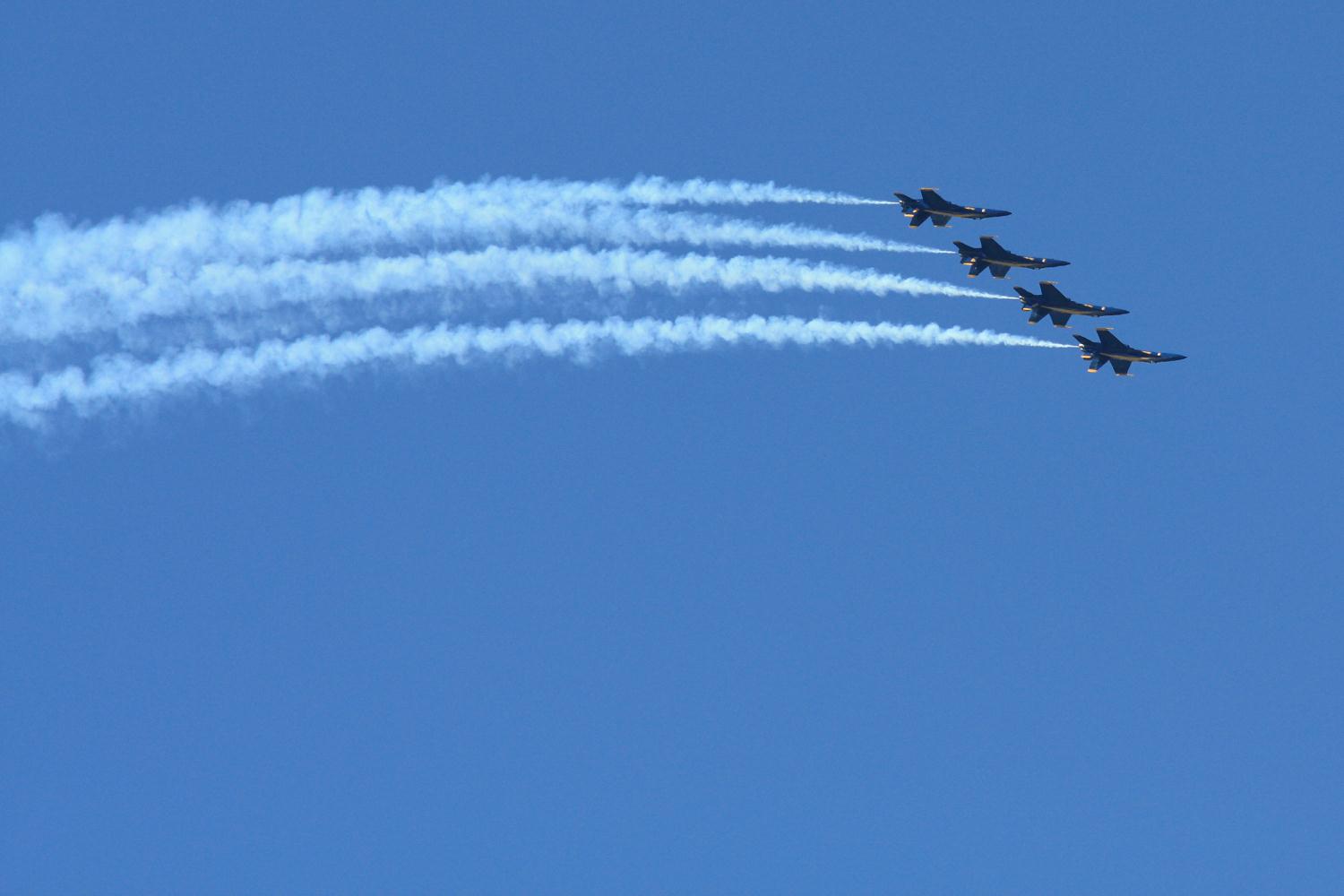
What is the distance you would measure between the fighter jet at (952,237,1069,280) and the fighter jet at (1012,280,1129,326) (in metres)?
0.90

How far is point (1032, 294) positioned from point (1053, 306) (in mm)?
991

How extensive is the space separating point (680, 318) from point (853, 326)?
7898 mm

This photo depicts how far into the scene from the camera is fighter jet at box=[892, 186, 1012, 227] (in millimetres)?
73000

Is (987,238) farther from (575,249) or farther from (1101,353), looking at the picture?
(575,249)

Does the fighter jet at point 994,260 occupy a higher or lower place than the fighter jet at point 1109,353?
higher

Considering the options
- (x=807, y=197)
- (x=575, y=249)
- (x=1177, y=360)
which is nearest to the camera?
(x=575, y=249)

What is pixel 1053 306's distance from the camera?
74.3m

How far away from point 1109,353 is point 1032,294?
156 inches

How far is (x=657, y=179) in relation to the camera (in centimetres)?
6519

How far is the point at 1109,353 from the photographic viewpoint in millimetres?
73438

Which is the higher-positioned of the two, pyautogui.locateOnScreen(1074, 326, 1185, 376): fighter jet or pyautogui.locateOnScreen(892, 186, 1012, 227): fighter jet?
pyautogui.locateOnScreen(892, 186, 1012, 227): fighter jet

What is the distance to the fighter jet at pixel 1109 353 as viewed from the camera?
73.0 meters

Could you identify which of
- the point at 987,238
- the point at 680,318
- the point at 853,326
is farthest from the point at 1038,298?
the point at 680,318

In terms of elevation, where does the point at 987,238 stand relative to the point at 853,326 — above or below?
above
